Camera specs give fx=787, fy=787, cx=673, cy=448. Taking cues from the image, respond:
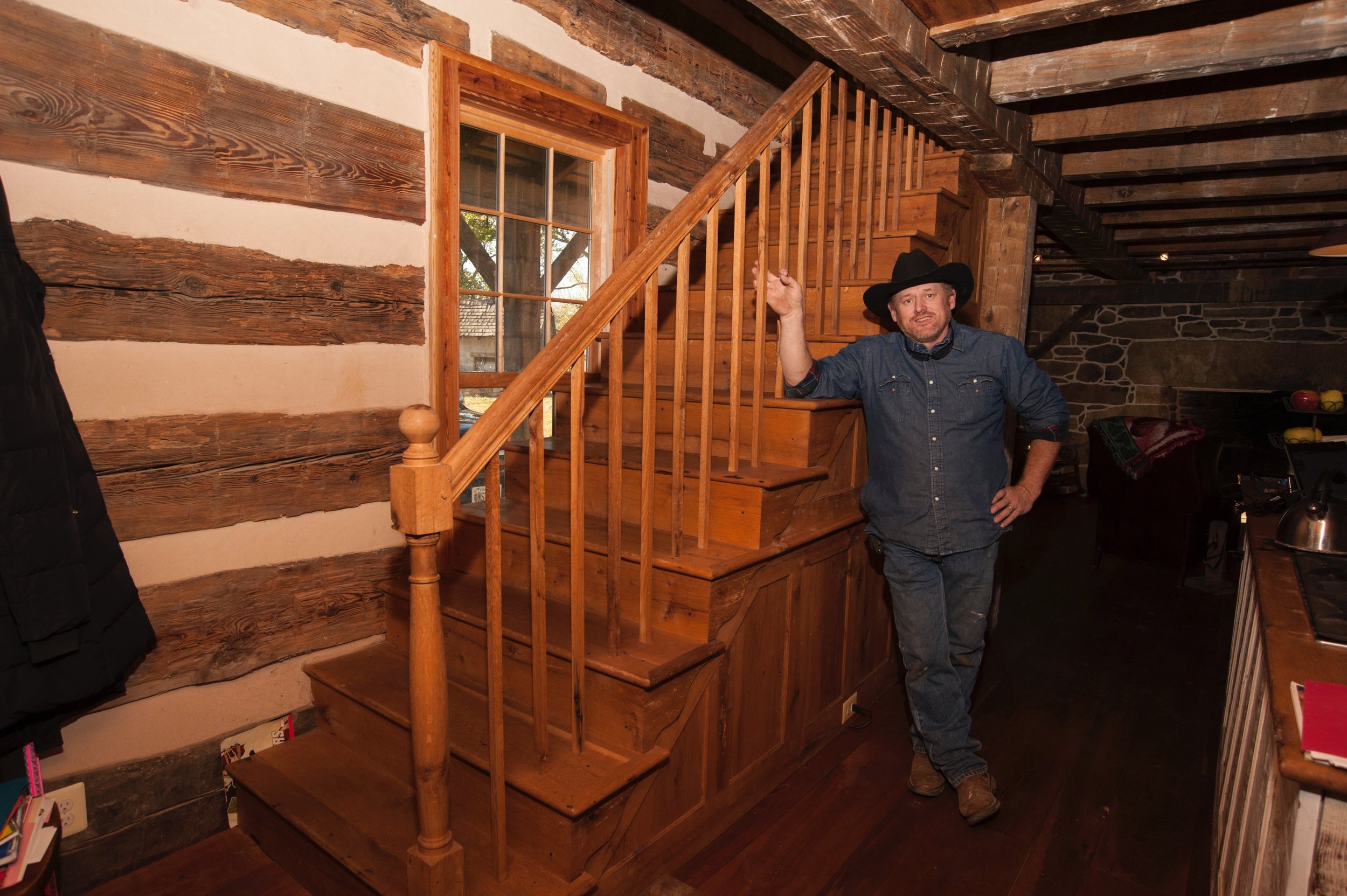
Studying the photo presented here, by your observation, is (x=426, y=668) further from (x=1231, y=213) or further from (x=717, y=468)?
(x=1231, y=213)

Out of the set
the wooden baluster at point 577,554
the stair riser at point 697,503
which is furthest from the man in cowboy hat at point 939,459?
the wooden baluster at point 577,554

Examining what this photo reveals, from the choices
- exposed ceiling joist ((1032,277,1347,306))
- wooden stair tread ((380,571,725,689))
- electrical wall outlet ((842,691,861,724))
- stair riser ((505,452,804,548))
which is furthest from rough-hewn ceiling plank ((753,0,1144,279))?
exposed ceiling joist ((1032,277,1347,306))

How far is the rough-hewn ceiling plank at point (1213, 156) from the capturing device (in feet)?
10.8

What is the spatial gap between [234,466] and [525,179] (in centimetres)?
148

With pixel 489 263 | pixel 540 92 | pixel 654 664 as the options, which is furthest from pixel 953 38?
pixel 654 664

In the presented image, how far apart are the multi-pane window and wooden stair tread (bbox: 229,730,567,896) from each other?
4.19 feet

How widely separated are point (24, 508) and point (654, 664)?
1.37 m

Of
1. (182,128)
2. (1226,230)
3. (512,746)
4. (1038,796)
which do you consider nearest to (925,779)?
(1038,796)

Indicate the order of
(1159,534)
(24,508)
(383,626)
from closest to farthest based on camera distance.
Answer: (24,508) < (383,626) < (1159,534)

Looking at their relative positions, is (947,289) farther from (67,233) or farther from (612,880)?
(67,233)

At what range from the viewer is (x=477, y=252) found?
285cm

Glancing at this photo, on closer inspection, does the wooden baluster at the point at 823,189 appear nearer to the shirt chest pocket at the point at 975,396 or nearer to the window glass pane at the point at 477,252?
the shirt chest pocket at the point at 975,396

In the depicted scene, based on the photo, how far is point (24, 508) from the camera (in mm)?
1588

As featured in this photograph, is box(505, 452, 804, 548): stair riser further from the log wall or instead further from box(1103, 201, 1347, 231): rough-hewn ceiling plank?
box(1103, 201, 1347, 231): rough-hewn ceiling plank
